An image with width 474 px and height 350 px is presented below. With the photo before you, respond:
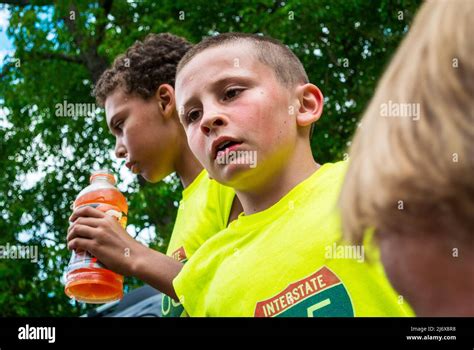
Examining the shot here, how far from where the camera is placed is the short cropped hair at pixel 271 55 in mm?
2018

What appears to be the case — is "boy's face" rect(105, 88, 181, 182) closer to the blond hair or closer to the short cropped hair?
the short cropped hair

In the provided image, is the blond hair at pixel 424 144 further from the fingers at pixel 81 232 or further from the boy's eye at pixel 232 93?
the fingers at pixel 81 232

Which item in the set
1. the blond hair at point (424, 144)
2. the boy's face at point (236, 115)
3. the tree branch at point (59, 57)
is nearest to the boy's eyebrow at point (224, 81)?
the boy's face at point (236, 115)

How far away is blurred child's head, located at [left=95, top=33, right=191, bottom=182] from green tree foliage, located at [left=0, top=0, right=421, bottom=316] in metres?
6.96

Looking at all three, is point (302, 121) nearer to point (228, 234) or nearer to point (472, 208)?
point (228, 234)

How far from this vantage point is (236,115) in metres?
1.83

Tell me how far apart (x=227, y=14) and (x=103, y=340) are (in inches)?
361

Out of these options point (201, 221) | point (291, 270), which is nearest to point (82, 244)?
point (201, 221)

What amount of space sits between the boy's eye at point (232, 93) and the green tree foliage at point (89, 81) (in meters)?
7.87

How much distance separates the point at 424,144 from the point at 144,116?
7.23 feet

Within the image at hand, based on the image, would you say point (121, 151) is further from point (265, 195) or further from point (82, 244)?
point (265, 195)

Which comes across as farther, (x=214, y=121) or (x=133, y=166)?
(x=133, y=166)

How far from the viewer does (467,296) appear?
1.88 ft

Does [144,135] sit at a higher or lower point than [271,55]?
higher
